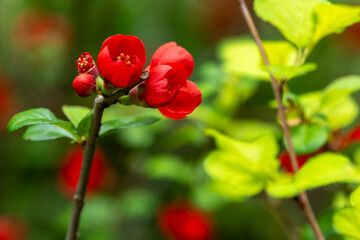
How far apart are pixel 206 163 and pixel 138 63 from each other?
15cm

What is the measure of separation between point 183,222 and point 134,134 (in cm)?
20

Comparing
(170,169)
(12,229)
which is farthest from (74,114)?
(12,229)

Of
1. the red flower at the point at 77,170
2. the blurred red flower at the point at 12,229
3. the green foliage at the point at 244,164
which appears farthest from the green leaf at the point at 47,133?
the blurred red flower at the point at 12,229

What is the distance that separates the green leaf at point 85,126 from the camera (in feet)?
1.28

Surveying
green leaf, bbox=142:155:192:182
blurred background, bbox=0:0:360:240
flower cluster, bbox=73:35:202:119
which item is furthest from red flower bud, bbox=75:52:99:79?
green leaf, bbox=142:155:192:182

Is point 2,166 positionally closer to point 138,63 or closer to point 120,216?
point 120,216

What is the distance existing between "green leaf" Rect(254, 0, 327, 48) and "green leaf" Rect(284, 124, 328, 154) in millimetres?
98

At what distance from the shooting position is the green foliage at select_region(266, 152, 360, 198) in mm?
397

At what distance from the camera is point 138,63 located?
350 millimetres

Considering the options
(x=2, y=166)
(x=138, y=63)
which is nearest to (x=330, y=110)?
(x=138, y=63)

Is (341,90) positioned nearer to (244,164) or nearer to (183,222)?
(244,164)

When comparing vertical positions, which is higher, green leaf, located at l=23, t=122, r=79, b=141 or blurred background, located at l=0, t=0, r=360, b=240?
green leaf, located at l=23, t=122, r=79, b=141

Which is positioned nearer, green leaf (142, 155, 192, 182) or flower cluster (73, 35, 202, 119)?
flower cluster (73, 35, 202, 119)

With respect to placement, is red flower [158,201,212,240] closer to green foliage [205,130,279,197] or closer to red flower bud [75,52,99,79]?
green foliage [205,130,279,197]
